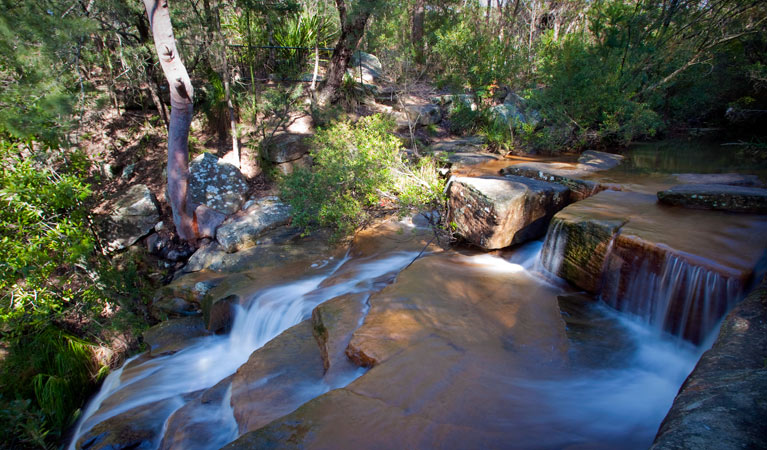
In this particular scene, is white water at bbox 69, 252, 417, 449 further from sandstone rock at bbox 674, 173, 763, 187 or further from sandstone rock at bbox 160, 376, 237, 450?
sandstone rock at bbox 674, 173, 763, 187

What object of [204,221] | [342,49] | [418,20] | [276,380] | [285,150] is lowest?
[276,380]

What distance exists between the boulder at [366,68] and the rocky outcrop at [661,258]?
1060cm

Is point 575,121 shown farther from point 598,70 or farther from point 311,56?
point 311,56

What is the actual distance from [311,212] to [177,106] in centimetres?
353

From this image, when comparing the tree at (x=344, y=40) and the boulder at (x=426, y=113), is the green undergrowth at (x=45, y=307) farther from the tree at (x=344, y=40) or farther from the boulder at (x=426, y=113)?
the boulder at (x=426, y=113)

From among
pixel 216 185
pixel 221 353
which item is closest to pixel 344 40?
pixel 216 185

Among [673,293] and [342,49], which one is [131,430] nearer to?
[673,293]

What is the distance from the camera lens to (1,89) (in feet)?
17.2

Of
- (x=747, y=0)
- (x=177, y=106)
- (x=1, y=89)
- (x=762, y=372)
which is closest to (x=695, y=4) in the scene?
(x=747, y=0)

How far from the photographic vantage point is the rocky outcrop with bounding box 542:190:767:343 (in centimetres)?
330

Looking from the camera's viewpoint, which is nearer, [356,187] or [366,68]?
[356,187]

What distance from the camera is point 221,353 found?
4898 mm

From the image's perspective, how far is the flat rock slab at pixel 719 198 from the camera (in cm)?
432

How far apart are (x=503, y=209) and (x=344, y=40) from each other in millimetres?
7349
